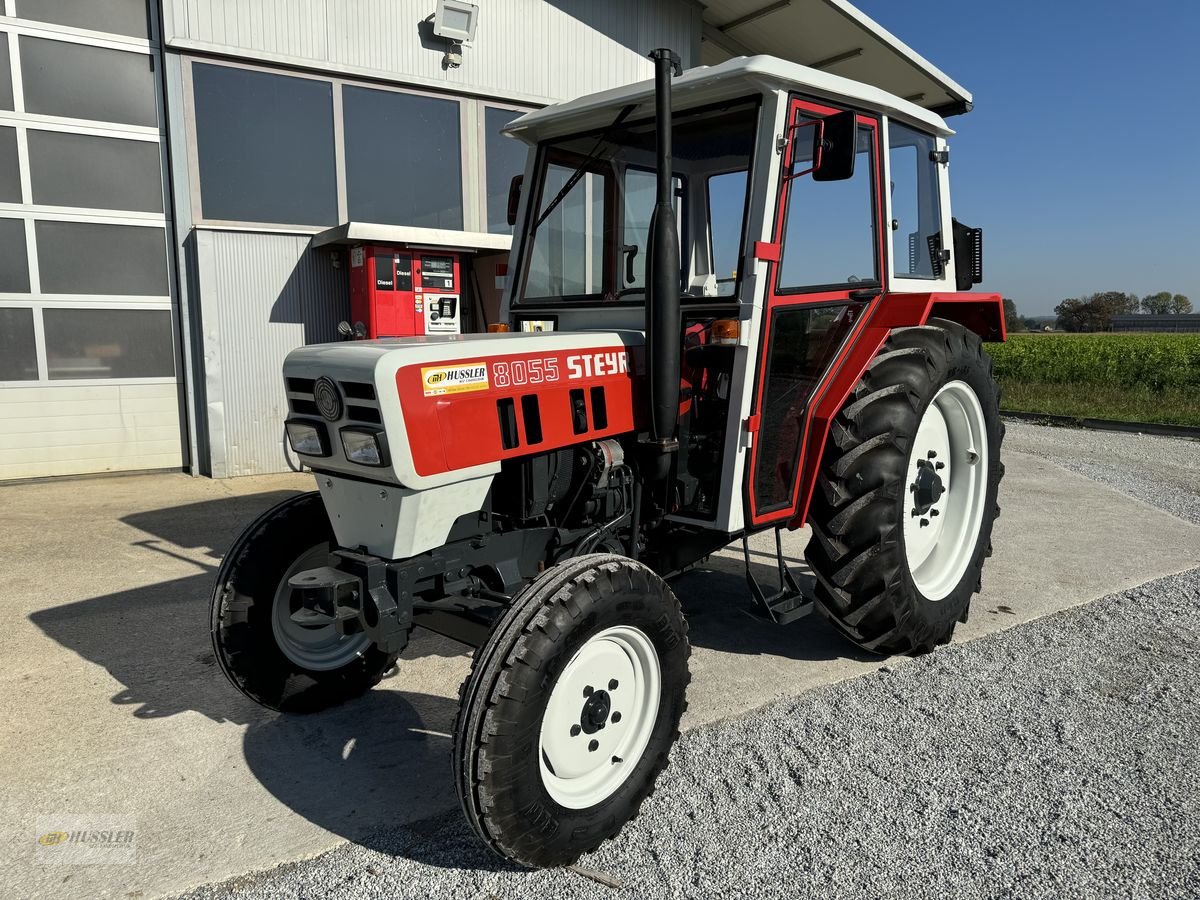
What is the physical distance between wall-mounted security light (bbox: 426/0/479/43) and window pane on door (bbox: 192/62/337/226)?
1.26m

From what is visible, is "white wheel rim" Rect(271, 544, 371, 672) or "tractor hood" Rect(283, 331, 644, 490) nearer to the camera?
"tractor hood" Rect(283, 331, 644, 490)

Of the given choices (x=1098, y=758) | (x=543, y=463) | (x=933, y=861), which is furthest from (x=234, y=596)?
(x=1098, y=758)

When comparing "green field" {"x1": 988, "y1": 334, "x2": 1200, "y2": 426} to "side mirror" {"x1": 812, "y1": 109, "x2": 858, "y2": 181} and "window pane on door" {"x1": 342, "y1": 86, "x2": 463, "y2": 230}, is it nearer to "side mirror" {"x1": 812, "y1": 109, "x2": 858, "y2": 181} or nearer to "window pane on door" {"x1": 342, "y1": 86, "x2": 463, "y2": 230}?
"window pane on door" {"x1": 342, "y1": 86, "x2": 463, "y2": 230}

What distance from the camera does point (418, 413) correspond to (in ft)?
8.24

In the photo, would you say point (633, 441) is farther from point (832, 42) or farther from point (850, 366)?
point (832, 42)

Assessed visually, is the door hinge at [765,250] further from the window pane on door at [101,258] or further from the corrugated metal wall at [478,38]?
the window pane on door at [101,258]

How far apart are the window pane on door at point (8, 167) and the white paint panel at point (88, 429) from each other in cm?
162

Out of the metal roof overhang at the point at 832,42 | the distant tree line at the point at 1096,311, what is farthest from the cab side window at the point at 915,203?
the distant tree line at the point at 1096,311

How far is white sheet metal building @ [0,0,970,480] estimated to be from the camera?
7504 mm

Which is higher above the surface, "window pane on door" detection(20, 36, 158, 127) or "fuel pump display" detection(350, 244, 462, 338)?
"window pane on door" detection(20, 36, 158, 127)

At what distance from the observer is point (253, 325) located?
8078 mm

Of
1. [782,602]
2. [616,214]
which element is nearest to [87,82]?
[616,214]

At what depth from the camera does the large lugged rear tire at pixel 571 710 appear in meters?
2.24

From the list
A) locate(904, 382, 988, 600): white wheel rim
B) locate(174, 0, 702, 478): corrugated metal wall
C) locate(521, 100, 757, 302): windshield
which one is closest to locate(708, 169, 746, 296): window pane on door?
locate(521, 100, 757, 302): windshield
